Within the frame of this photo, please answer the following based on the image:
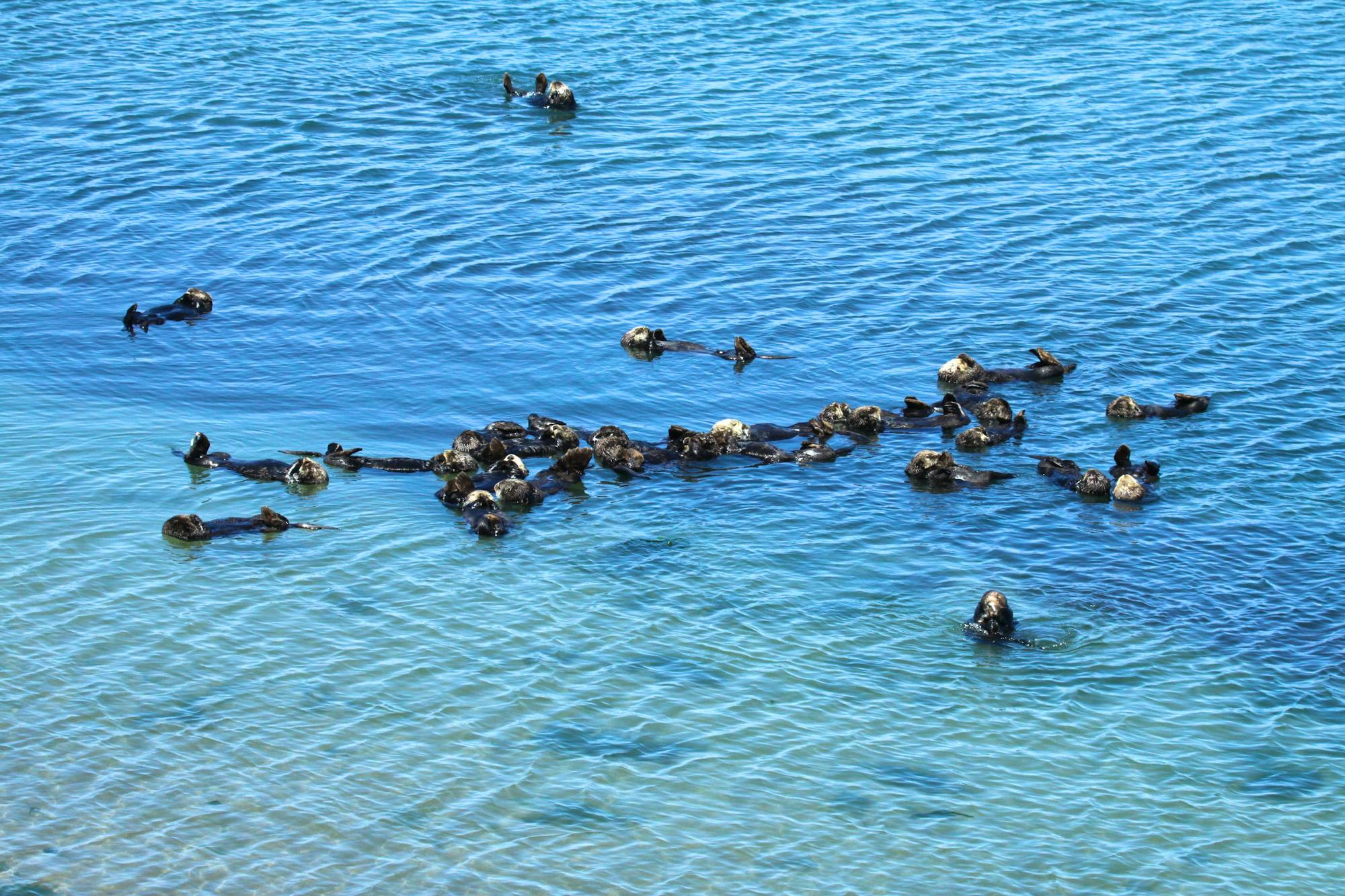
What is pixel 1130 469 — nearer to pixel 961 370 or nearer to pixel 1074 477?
pixel 1074 477

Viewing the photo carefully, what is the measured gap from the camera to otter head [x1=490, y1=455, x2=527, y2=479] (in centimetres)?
1956

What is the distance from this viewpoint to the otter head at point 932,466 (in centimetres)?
1980

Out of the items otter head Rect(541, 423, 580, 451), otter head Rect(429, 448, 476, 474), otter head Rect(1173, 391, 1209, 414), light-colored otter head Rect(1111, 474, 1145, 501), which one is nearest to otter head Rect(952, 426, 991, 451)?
light-colored otter head Rect(1111, 474, 1145, 501)

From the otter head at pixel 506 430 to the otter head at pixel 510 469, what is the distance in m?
1.11

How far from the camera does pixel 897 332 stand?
990 inches

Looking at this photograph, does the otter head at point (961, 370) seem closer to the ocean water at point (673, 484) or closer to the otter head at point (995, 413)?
the ocean water at point (673, 484)

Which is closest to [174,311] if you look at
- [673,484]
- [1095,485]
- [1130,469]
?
[673,484]

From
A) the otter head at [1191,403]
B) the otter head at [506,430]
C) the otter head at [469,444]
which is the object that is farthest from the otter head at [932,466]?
the otter head at [469,444]

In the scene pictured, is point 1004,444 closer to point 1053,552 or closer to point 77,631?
point 1053,552

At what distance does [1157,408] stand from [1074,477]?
2.81 metres

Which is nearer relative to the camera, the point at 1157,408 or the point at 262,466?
the point at 262,466

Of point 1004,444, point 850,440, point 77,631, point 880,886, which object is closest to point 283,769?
point 77,631

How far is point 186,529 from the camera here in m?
17.9

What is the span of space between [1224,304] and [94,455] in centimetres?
1772
